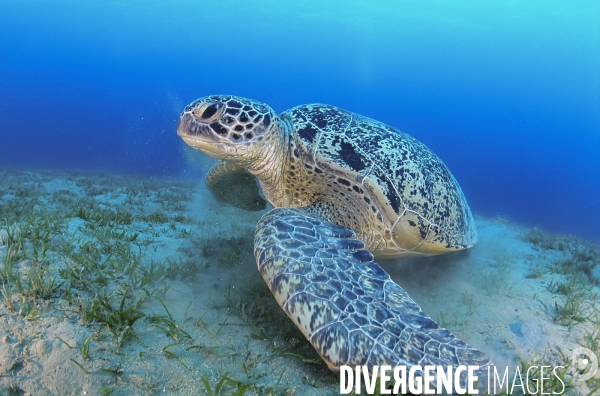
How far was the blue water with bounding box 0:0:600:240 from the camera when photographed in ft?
187

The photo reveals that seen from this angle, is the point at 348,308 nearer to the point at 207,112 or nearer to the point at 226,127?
the point at 226,127

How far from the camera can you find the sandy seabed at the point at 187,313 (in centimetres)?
159

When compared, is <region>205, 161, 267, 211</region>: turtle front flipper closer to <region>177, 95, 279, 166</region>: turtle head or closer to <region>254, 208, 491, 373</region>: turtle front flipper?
<region>177, 95, 279, 166</region>: turtle head

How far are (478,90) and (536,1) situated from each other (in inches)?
2100

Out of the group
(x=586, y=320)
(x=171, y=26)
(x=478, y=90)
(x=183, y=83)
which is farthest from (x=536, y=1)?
(x=183, y=83)

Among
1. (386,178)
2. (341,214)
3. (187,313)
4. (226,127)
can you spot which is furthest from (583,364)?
(226,127)

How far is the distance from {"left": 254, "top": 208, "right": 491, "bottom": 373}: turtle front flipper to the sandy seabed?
0.29 m

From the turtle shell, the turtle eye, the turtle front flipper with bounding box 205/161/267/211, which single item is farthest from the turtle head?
the turtle front flipper with bounding box 205/161/267/211

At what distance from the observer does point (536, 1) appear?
49.3 meters

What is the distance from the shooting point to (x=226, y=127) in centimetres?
313

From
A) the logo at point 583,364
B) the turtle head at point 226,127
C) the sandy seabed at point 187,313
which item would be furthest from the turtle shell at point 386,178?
the logo at point 583,364

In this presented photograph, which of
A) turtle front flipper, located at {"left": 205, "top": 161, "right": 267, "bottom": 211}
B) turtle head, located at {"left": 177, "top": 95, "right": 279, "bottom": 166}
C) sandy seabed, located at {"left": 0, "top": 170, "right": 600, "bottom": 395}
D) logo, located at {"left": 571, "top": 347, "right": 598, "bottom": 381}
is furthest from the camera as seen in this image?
turtle front flipper, located at {"left": 205, "top": 161, "right": 267, "bottom": 211}

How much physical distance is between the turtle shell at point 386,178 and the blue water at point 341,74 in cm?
4737

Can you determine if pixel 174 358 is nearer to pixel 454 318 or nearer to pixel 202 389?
pixel 202 389
